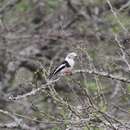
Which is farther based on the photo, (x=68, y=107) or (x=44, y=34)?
(x=44, y=34)

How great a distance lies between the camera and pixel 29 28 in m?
12.2

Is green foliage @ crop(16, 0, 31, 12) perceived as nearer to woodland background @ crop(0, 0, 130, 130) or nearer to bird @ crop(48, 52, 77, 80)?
woodland background @ crop(0, 0, 130, 130)

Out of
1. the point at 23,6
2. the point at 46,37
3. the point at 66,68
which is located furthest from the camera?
the point at 23,6

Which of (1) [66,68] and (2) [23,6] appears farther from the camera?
(2) [23,6]

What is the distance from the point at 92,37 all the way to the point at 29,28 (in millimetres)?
1219

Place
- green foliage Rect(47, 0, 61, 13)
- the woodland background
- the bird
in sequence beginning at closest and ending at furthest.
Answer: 1. the bird
2. the woodland background
3. green foliage Rect(47, 0, 61, 13)

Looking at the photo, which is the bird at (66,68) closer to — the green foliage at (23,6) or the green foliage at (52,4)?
the green foliage at (23,6)

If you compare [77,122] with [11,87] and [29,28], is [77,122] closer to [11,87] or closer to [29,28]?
[11,87]

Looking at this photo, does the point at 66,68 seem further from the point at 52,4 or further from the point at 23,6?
the point at 52,4

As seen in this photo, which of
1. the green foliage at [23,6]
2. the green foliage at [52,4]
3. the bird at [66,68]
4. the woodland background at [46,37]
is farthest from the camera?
the green foliage at [52,4]

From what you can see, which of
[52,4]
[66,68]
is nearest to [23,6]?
[52,4]

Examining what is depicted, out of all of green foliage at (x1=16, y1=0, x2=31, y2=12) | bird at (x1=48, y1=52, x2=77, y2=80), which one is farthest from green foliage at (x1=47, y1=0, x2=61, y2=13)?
bird at (x1=48, y1=52, x2=77, y2=80)

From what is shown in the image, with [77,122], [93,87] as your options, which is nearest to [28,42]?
[93,87]

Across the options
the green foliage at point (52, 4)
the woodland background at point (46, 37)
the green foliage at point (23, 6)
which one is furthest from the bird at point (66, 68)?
the green foliage at point (52, 4)
